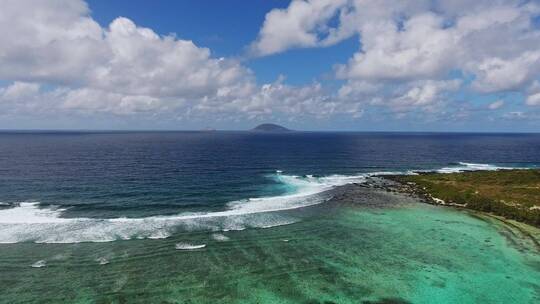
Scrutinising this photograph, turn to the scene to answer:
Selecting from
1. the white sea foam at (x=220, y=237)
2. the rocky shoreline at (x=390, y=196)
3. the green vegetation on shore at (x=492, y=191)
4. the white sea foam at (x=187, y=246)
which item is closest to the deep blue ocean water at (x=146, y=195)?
the white sea foam at (x=220, y=237)

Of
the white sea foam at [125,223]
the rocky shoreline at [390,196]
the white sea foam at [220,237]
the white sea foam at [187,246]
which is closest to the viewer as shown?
the white sea foam at [187,246]

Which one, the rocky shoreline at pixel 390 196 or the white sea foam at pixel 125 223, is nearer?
the white sea foam at pixel 125 223

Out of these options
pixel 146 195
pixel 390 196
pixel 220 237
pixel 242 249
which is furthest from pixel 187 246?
pixel 390 196

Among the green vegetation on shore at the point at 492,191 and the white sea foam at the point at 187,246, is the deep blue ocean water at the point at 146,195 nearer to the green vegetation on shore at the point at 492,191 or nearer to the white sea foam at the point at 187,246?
the white sea foam at the point at 187,246

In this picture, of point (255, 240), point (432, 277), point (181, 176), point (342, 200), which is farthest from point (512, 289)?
point (181, 176)

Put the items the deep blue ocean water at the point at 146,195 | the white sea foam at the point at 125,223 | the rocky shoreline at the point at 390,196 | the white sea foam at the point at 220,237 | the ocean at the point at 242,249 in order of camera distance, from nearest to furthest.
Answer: the ocean at the point at 242,249
the white sea foam at the point at 220,237
the white sea foam at the point at 125,223
the deep blue ocean water at the point at 146,195
the rocky shoreline at the point at 390,196

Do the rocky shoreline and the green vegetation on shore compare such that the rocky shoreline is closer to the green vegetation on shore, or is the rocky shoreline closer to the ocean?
the green vegetation on shore

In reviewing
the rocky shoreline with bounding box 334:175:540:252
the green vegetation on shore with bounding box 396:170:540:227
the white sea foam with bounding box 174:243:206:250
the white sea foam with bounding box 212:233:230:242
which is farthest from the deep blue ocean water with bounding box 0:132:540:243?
the green vegetation on shore with bounding box 396:170:540:227
